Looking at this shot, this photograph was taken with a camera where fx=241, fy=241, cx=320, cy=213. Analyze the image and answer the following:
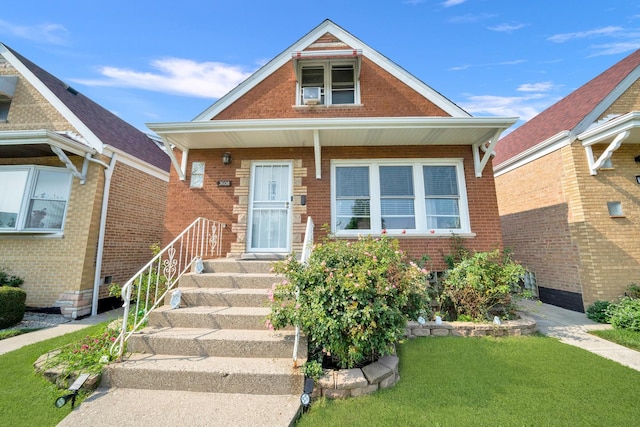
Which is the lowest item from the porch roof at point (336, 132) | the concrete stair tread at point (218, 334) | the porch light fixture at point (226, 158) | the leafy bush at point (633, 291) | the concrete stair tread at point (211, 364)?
the concrete stair tread at point (211, 364)

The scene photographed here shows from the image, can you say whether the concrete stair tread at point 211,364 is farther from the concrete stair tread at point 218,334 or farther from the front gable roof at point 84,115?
the front gable roof at point 84,115

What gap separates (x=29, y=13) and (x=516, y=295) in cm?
1302

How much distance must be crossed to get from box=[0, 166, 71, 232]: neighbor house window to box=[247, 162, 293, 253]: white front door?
500cm

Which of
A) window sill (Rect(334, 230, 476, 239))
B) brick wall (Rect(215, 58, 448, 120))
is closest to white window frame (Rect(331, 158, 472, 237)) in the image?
window sill (Rect(334, 230, 476, 239))

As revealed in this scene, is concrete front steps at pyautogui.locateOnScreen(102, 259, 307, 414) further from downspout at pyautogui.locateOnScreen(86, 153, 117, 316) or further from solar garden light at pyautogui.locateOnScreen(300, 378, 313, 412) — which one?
downspout at pyautogui.locateOnScreen(86, 153, 117, 316)

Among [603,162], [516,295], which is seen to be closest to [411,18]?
[603,162]

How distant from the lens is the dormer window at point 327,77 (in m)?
6.46

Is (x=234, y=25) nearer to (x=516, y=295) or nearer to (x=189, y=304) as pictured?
(x=189, y=304)

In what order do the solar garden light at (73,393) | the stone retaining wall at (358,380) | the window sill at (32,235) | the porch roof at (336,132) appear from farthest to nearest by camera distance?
1. the window sill at (32,235)
2. the porch roof at (336,132)
3. the stone retaining wall at (358,380)
4. the solar garden light at (73,393)

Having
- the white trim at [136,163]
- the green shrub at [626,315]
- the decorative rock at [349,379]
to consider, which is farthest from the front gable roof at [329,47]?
the decorative rock at [349,379]

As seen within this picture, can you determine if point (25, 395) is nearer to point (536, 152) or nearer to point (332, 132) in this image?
point (332, 132)

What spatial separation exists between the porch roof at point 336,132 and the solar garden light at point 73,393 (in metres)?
4.39

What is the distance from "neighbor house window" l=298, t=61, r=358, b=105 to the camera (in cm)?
666

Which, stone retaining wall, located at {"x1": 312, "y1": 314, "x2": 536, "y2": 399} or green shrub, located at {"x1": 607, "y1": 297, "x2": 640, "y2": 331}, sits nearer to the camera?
stone retaining wall, located at {"x1": 312, "y1": 314, "x2": 536, "y2": 399}
